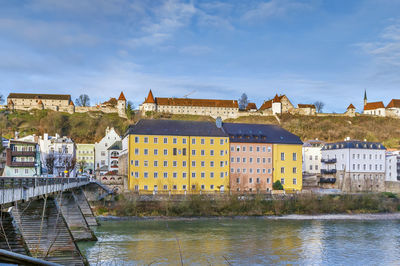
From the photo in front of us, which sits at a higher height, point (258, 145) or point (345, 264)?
point (258, 145)

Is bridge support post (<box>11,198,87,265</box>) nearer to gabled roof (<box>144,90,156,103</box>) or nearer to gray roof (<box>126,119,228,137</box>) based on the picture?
gray roof (<box>126,119,228,137</box>)

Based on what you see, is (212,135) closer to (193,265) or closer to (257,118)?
(193,265)

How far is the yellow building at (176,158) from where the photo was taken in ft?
186

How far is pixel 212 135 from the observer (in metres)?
60.0

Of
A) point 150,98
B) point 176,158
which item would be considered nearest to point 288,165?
point 176,158

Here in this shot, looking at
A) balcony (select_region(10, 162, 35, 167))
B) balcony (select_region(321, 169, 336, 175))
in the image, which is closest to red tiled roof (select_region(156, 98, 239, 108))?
balcony (select_region(321, 169, 336, 175))

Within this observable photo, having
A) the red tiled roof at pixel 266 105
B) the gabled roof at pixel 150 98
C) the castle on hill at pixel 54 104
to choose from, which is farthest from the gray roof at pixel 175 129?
the red tiled roof at pixel 266 105

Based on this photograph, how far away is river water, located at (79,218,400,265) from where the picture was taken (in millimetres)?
26203

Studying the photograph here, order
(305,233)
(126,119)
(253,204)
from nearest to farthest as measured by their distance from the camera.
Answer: (305,233), (253,204), (126,119)

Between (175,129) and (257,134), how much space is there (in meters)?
12.5

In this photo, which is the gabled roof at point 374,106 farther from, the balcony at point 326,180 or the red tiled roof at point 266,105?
the balcony at point 326,180

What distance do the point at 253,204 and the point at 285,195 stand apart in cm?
638

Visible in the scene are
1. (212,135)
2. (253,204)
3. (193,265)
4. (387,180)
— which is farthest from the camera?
(387,180)

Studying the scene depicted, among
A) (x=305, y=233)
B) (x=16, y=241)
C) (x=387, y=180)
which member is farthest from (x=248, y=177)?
(x=16, y=241)
